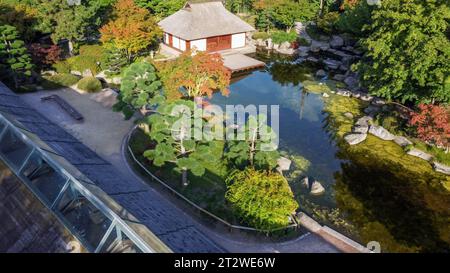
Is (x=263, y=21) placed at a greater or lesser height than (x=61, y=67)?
greater

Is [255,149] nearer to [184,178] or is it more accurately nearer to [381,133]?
[184,178]

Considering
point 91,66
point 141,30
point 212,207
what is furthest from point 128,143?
point 141,30

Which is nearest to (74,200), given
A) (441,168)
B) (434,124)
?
(441,168)

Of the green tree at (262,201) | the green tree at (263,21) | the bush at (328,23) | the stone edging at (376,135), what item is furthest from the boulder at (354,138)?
the green tree at (263,21)

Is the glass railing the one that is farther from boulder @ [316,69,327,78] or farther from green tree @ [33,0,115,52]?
boulder @ [316,69,327,78]

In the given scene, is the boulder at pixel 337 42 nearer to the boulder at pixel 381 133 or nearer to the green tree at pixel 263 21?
the green tree at pixel 263 21

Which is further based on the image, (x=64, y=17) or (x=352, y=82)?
(x=352, y=82)

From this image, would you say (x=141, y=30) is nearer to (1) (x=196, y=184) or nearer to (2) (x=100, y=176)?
(1) (x=196, y=184)
